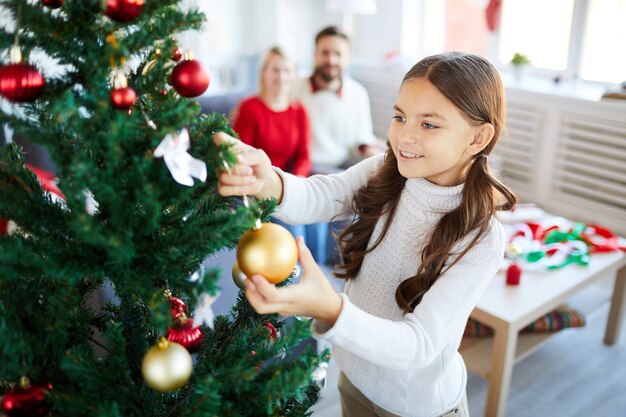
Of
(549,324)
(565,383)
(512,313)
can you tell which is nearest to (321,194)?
(512,313)

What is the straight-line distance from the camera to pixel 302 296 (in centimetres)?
68

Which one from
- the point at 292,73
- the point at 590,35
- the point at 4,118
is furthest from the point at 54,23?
the point at 590,35

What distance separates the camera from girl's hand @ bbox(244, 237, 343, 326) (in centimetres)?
65

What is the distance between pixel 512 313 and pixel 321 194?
98cm

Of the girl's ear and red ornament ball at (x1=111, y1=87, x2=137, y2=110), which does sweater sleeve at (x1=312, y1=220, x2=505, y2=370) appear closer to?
the girl's ear

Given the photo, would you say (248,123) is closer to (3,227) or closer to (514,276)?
(514,276)

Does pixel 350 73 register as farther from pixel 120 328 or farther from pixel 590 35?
pixel 120 328

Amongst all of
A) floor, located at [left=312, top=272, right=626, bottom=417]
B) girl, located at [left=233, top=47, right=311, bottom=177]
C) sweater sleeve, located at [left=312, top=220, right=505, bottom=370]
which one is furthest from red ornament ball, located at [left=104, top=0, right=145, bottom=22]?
girl, located at [left=233, top=47, right=311, bottom=177]

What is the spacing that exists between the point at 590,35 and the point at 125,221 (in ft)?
11.1

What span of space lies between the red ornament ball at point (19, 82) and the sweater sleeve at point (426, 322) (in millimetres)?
462

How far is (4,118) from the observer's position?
24.4 inches

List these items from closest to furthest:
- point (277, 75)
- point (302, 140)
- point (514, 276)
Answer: point (514, 276)
point (277, 75)
point (302, 140)

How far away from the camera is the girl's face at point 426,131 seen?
0.93 metres

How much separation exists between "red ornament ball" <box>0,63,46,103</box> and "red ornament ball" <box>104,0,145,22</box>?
11 cm
